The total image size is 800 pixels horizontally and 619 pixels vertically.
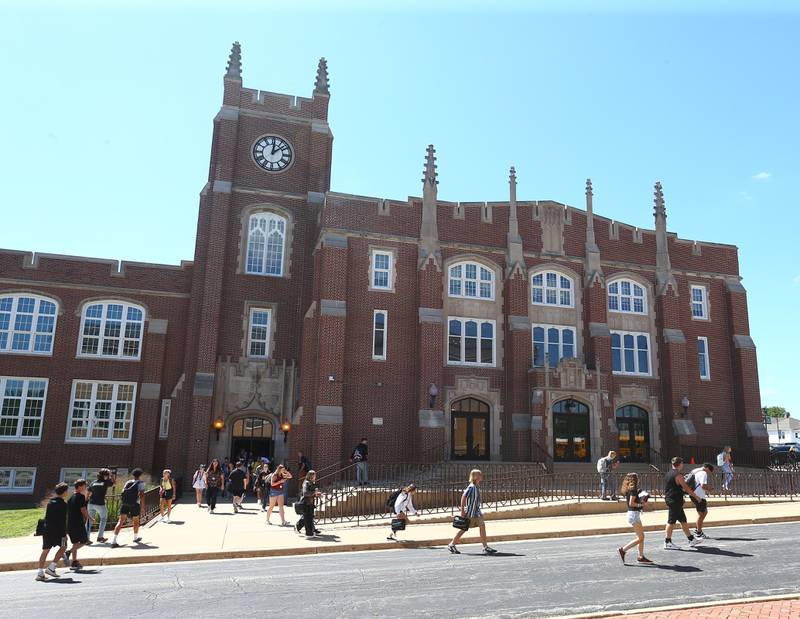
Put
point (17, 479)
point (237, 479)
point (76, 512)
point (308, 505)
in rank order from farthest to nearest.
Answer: point (17, 479), point (237, 479), point (308, 505), point (76, 512)

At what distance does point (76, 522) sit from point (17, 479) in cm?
1920

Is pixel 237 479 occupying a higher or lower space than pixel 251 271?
lower

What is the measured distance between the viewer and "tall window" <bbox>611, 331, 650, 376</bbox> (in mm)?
30250

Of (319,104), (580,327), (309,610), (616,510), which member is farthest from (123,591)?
(319,104)

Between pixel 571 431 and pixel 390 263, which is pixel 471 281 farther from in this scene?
pixel 571 431

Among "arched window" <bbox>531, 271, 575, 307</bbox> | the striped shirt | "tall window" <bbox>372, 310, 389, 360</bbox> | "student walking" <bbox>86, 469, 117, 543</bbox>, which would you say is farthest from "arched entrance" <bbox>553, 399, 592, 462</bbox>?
"student walking" <bbox>86, 469, 117, 543</bbox>

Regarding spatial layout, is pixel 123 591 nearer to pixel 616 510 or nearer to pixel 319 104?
pixel 616 510

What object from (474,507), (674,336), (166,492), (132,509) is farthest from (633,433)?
(132,509)

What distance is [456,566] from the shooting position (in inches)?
472

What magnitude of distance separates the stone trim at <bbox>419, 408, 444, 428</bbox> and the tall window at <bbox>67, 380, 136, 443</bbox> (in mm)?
13162

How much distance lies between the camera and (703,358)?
31766 mm

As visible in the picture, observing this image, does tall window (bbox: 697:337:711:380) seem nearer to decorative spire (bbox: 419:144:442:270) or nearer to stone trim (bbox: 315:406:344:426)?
decorative spire (bbox: 419:144:442:270)

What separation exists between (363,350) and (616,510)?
11676mm

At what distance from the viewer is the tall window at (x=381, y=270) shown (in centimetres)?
2816
